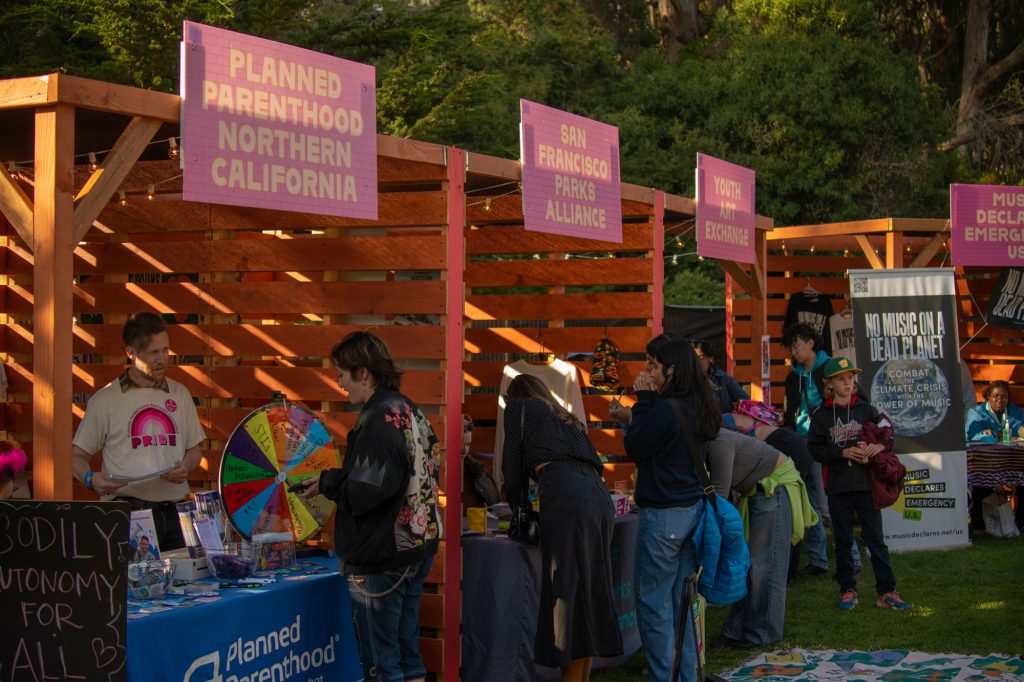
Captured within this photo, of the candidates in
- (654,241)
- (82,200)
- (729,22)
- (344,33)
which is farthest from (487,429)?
(729,22)

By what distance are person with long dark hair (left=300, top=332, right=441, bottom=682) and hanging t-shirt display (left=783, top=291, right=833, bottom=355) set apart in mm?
8477

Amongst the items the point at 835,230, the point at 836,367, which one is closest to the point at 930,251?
the point at 835,230

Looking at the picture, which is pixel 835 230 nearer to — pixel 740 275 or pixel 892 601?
pixel 740 275

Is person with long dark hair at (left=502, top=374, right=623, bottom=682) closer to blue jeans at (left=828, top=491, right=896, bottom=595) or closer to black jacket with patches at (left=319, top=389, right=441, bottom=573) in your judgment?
black jacket with patches at (left=319, top=389, right=441, bottom=573)

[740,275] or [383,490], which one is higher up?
[740,275]

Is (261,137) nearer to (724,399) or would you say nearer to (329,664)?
(329,664)

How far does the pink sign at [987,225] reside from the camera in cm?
1039

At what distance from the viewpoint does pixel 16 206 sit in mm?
4180

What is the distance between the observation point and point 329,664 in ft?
17.1

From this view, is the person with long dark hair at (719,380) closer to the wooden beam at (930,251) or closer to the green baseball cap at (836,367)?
the green baseball cap at (836,367)

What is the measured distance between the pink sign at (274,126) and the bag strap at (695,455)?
1637 mm

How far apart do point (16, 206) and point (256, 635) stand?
1786 millimetres

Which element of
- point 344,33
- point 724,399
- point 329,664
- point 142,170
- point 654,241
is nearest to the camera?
point 329,664

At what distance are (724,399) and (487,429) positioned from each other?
180cm
